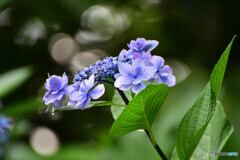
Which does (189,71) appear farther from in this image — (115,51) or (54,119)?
(54,119)

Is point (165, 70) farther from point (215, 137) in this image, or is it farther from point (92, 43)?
point (92, 43)

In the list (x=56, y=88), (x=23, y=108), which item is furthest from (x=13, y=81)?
(x=56, y=88)

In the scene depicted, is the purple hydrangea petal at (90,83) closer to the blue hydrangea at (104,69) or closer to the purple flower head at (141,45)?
the blue hydrangea at (104,69)

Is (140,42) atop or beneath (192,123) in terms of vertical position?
atop

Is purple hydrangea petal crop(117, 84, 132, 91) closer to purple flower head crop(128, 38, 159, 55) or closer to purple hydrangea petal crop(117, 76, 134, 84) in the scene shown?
purple hydrangea petal crop(117, 76, 134, 84)

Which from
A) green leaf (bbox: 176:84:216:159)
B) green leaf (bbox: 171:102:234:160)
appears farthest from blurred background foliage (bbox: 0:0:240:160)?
green leaf (bbox: 176:84:216:159)
